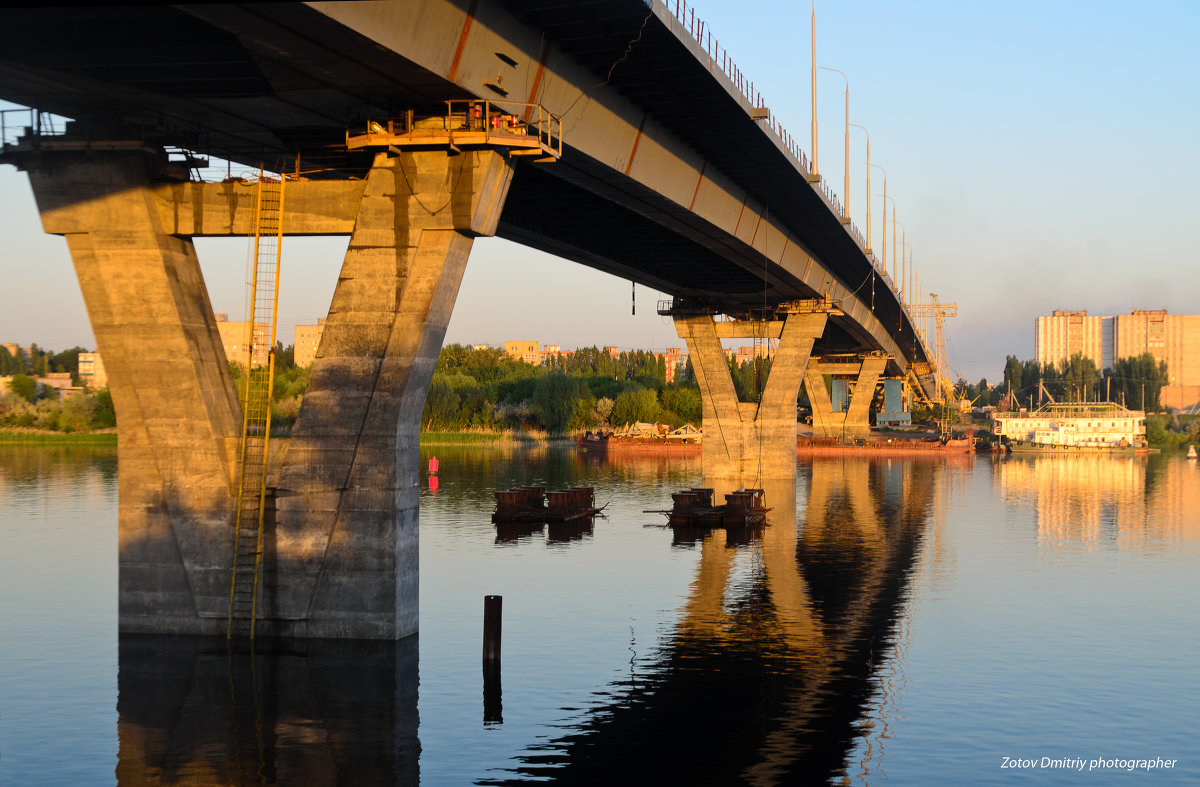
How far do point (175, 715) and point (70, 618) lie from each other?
39.9 feet

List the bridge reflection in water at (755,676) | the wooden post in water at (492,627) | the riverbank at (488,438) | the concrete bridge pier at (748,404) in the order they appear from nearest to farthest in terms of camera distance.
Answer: the bridge reflection in water at (755,676), the wooden post in water at (492,627), the concrete bridge pier at (748,404), the riverbank at (488,438)

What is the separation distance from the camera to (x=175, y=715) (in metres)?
23.6

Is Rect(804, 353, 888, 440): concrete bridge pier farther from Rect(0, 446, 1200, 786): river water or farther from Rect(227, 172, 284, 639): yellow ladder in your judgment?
Rect(227, 172, 284, 639): yellow ladder

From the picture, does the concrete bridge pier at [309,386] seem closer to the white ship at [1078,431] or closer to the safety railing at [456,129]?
the safety railing at [456,129]

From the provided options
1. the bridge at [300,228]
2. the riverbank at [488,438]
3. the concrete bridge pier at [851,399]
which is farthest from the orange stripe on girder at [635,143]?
the riverbank at [488,438]

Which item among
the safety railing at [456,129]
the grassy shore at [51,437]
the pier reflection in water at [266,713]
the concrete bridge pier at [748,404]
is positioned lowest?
the pier reflection in water at [266,713]

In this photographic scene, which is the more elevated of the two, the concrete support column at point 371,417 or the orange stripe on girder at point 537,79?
the orange stripe on girder at point 537,79

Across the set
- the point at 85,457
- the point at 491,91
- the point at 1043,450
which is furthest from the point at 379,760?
the point at 1043,450

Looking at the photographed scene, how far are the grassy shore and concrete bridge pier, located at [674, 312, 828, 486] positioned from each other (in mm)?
83673

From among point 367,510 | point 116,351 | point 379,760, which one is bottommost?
point 379,760

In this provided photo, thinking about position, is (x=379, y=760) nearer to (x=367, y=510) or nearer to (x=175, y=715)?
(x=175, y=715)

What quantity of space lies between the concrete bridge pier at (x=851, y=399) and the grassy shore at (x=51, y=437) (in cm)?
8592

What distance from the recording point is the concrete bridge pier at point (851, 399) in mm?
139125

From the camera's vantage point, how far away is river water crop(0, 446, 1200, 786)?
68.6 ft
